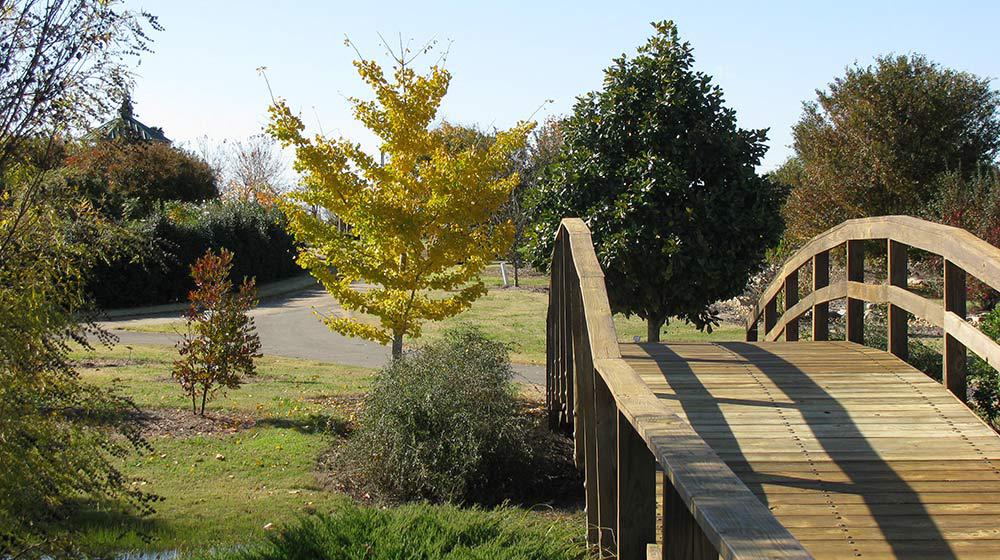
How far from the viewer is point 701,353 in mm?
7324

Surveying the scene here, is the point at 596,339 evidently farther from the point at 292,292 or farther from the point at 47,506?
the point at 292,292

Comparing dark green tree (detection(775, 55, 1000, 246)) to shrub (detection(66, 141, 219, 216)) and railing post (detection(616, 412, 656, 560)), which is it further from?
railing post (detection(616, 412, 656, 560))

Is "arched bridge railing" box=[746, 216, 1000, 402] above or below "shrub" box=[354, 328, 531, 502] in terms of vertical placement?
above

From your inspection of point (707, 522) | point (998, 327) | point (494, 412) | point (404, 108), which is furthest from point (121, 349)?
point (707, 522)

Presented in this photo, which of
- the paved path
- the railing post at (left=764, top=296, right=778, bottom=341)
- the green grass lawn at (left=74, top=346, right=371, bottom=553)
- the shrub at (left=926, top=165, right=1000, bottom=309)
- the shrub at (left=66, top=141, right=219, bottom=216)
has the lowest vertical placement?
the green grass lawn at (left=74, top=346, right=371, bottom=553)

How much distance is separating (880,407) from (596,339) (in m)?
2.24

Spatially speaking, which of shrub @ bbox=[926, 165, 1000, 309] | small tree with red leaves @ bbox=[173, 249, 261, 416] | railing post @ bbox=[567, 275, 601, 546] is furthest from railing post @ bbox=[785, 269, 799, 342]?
shrub @ bbox=[926, 165, 1000, 309]

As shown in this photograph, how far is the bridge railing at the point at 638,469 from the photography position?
230 centimetres

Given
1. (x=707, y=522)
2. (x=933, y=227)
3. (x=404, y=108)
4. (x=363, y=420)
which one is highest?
(x=404, y=108)

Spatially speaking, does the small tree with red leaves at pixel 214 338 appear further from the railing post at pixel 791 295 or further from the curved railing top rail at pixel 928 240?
the curved railing top rail at pixel 928 240

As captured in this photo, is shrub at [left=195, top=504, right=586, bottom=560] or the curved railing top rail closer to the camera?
shrub at [left=195, top=504, right=586, bottom=560]

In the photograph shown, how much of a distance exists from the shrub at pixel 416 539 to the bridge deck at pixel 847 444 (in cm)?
108

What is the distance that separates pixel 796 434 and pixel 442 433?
3377 mm

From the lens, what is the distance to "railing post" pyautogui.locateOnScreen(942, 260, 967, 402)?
584cm
